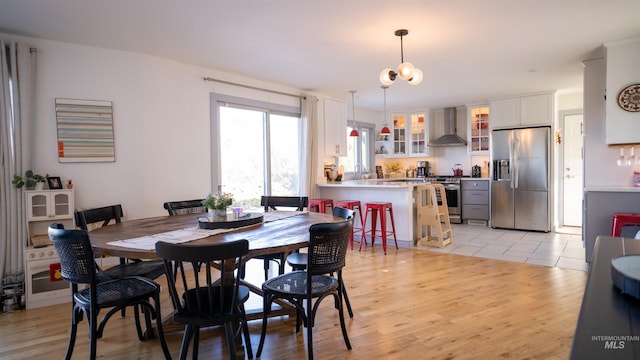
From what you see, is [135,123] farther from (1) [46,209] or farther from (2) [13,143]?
(1) [46,209]

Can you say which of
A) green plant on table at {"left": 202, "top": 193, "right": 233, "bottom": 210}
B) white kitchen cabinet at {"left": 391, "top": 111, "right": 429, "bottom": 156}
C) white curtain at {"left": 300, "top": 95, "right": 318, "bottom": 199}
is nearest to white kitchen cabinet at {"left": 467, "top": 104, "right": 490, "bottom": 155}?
white kitchen cabinet at {"left": 391, "top": 111, "right": 429, "bottom": 156}

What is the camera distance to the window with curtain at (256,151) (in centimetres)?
501

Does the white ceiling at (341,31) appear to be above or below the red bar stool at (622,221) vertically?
above

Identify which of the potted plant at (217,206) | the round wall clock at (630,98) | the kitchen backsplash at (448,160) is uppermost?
the round wall clock at (630,98)

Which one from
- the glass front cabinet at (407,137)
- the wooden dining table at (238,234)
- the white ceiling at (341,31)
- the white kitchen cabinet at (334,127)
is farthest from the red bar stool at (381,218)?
the glass front cabinet at (407,137)

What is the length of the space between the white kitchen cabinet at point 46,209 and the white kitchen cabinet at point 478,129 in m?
6.91

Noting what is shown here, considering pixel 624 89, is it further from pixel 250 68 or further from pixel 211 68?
pixel 211 68

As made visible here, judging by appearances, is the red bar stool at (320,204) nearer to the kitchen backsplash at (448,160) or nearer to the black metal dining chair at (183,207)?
the black metal dining chair at (183,207)

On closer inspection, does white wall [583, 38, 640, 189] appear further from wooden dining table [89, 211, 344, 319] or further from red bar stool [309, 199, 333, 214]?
wooden dining table [89, 211, 344, 319]

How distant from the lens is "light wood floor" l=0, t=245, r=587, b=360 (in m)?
2.30

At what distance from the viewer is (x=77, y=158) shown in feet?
12.1

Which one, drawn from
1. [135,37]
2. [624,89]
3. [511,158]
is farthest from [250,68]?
[511,158]

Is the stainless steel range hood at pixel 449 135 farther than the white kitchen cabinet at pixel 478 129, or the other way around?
the stainless steel range hood at pixel 449 135

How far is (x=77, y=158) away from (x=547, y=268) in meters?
5.26
